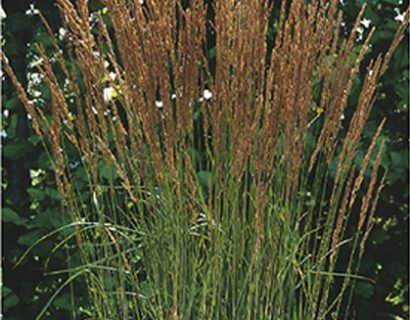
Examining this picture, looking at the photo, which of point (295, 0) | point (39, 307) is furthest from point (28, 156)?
point (295, 0)

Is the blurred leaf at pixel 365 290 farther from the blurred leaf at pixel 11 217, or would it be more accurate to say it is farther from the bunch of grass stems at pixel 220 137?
the blurred leaf at pixel 11 217

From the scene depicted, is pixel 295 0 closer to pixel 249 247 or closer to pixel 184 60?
pixel 184 60

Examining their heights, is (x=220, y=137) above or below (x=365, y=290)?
A: above

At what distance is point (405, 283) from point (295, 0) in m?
1.51

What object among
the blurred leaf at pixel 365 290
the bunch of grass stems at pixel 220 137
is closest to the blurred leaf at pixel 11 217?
the bunch of grass stems at pixel 220 137

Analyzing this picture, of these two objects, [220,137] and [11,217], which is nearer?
[220,137]

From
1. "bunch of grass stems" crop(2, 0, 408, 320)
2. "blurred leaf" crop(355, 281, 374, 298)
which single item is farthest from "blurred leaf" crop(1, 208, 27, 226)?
"blurred leaf" crop(355, 281, 374, 298)

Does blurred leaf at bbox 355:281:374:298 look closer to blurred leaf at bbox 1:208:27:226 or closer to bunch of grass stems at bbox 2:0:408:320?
bunch of grass stems at bbox 2:0:408:320

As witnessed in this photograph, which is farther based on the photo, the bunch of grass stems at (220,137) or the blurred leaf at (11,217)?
the blurred leaf at (11,217)

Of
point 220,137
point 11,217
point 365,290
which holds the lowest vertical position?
point 365,290

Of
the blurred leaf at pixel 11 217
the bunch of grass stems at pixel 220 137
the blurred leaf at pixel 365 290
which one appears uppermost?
the bunch of grass stems at pixel 220 137

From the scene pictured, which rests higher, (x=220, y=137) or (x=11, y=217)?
(x=220, y=137)

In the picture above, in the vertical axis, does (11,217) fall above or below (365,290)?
above

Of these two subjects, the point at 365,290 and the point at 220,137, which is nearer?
the point at 220,137
